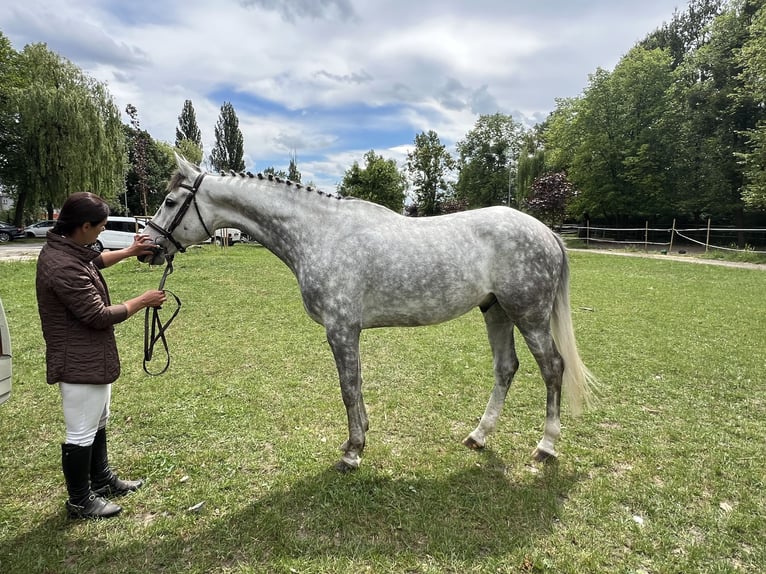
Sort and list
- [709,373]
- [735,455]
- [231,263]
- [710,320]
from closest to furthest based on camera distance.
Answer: [735,455]
[709,373]
[710,320]
[231,263]

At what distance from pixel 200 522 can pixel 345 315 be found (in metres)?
1.57

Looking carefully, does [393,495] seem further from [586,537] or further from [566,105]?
[566,105]

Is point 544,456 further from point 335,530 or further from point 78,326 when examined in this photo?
point 78,326

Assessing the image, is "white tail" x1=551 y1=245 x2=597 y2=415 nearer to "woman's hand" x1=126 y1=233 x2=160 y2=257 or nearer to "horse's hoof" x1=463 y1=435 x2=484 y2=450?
"horse's hoof" x1=463 y1=435 x2=484 y2=450

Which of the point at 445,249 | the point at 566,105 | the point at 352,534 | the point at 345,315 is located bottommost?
the point at 352,534

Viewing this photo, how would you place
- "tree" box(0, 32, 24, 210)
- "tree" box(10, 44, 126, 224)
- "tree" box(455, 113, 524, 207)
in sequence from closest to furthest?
"tree" box(10, 44, 126, 224), "tree" box(0, 32, 24, 210), "tree" box(455, 113, 524, 207)

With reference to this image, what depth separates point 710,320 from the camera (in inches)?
293

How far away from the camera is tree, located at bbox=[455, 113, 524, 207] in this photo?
1775 inches

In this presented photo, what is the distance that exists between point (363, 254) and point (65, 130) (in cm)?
2725

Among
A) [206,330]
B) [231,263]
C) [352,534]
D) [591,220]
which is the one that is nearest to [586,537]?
[352,534]

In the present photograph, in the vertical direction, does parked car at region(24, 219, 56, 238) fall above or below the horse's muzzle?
above

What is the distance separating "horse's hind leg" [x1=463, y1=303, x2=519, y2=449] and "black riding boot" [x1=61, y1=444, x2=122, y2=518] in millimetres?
2601

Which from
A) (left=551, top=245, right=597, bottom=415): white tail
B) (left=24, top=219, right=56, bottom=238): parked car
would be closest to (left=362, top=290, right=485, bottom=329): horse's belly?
(left=551, top=245, right=597, bottom=415): white tail

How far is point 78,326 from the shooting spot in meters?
2.28
